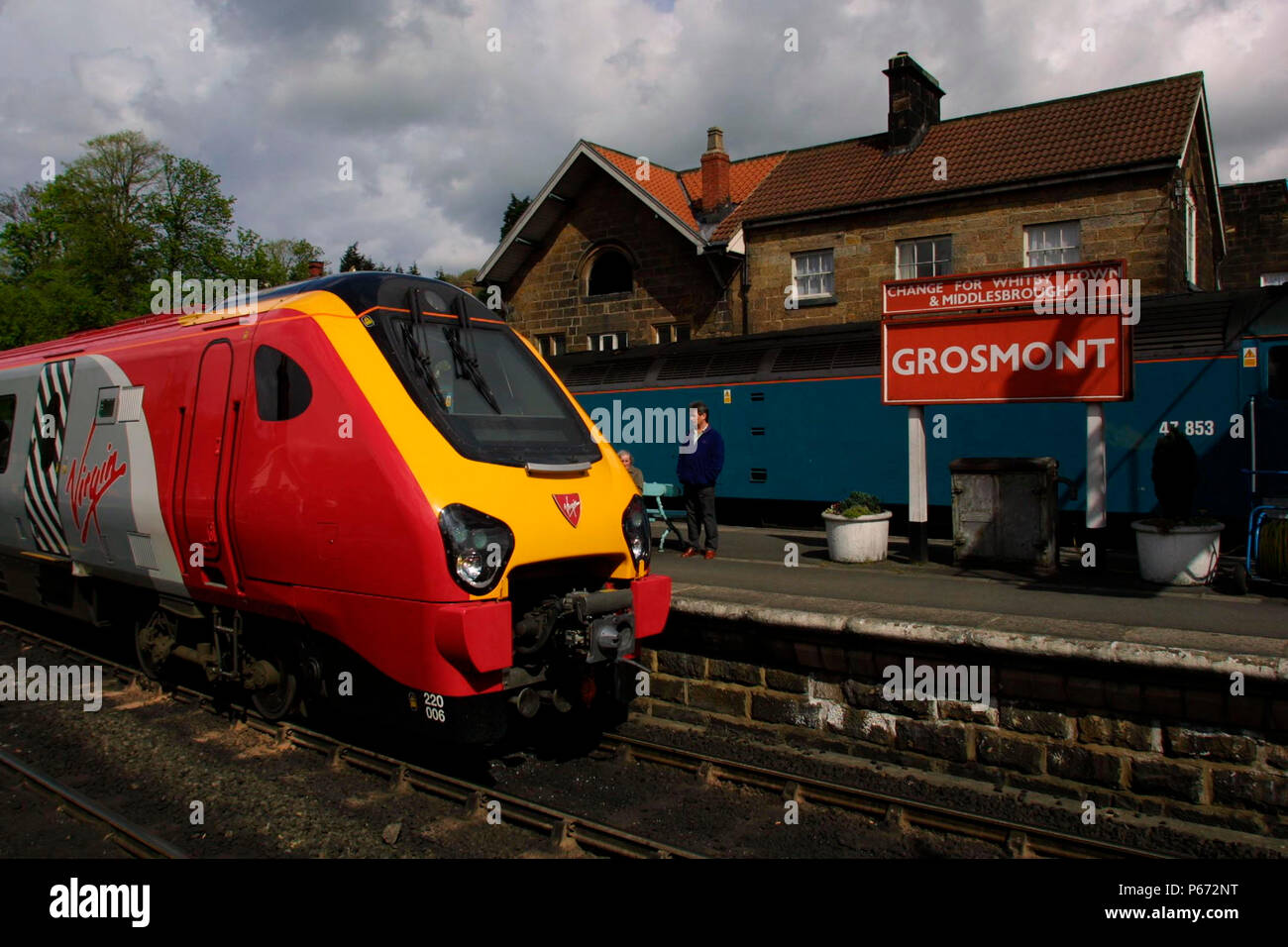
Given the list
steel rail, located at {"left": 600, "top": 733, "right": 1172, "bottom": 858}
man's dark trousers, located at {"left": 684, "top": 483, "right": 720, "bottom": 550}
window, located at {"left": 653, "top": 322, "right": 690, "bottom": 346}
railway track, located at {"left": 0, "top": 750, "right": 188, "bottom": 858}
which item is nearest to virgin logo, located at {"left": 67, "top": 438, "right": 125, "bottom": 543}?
railway track, located at {"left": 0, "top": 750, "right": 188, "bottom": 858}

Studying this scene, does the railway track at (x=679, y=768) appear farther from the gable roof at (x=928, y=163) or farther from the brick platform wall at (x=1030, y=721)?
the gable roof at (x=928, y=163)

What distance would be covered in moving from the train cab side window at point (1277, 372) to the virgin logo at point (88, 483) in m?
12.2

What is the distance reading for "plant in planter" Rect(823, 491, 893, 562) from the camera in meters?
→ 11.2

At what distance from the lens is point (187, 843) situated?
533 cm

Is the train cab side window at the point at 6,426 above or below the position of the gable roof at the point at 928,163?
below

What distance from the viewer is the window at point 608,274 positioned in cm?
2630

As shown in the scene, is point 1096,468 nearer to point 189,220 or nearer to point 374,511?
point 374,511

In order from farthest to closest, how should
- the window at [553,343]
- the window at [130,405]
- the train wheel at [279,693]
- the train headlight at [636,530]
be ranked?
the window at [553,343], the window at [130,405], the train wheel at [279,693], the train headlight at [636,530]

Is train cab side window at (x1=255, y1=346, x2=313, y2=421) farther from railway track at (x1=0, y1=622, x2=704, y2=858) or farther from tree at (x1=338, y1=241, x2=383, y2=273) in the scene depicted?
tree at (x1=338, y1=241, x2=383, y2=273)

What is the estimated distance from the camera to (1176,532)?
30.3 ft

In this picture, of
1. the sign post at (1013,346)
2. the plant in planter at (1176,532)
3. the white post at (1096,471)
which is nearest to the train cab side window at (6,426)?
the sign post at (1013,346)

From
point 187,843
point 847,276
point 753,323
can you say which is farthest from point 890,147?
point 187,843

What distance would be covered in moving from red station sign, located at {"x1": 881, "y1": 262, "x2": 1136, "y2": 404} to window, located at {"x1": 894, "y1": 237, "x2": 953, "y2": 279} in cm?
1077

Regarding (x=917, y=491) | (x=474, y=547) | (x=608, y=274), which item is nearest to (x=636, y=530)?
(x=474, y=547)
